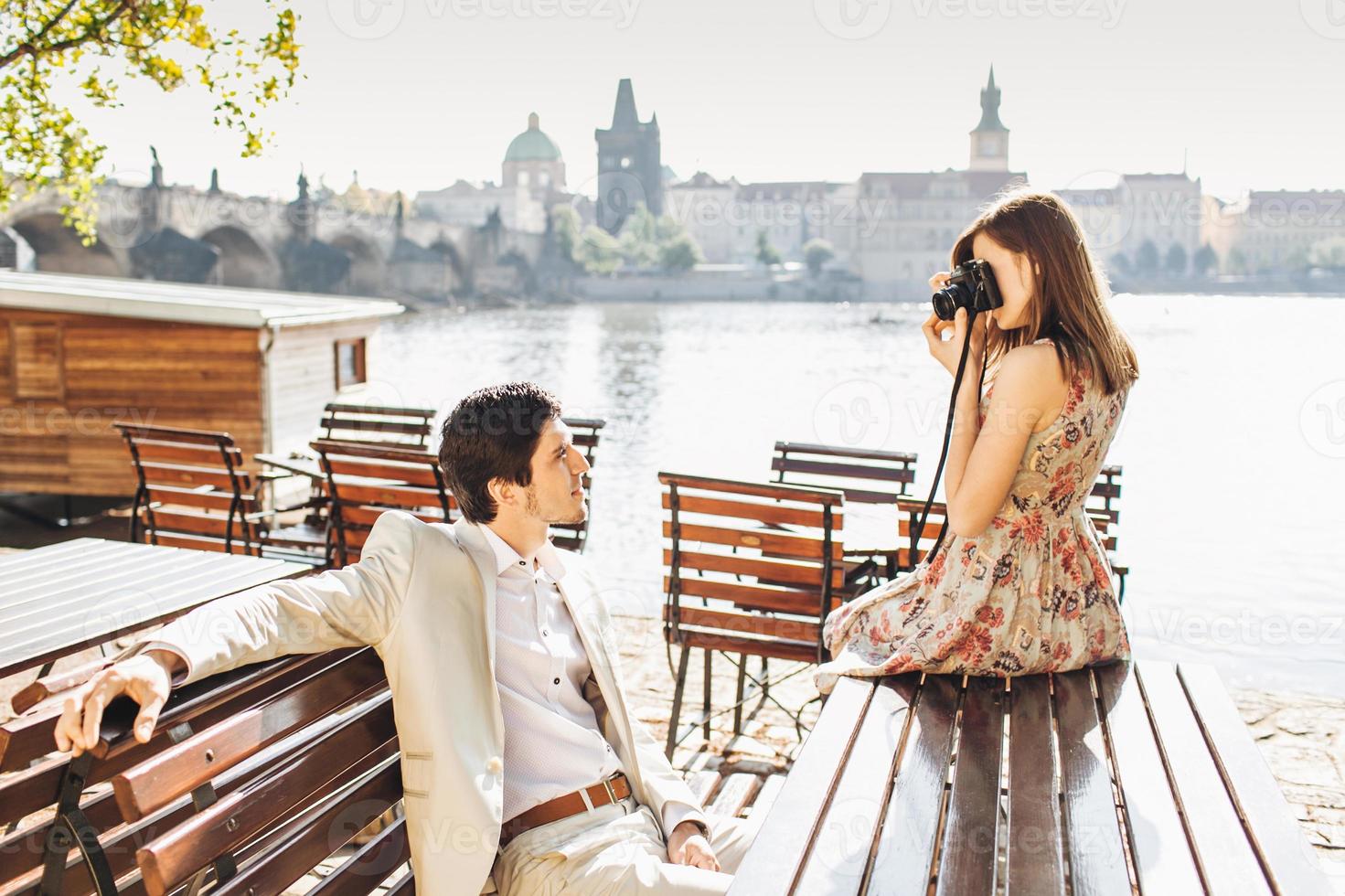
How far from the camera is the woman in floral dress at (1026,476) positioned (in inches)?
80.0

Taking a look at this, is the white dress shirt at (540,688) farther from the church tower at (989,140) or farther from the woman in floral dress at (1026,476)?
the church tower at (989,140)

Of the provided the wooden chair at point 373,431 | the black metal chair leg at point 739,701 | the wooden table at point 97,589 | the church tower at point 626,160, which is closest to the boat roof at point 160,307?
the wooden chair at point 373,431

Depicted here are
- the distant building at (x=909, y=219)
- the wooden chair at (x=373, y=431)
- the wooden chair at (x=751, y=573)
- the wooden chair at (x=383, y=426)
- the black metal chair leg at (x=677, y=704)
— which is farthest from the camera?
the distant building at (x=909, y=219)

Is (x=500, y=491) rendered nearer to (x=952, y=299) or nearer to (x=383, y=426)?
(x=952, y=299)

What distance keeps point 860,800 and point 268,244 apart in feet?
163

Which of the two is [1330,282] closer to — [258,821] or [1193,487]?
[1193,487]

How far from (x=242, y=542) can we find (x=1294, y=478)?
14077 mm

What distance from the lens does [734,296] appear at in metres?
80.4

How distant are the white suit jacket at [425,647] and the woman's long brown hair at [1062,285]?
3.32ft

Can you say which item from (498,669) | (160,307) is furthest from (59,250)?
(498,669)

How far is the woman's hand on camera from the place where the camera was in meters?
2.15

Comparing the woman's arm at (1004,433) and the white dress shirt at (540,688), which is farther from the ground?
the woman's arm at (1004,433)

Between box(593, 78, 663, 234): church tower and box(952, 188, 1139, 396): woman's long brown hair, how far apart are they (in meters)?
100

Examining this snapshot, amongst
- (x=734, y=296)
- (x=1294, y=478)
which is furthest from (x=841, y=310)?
(x=1294, y=478)
